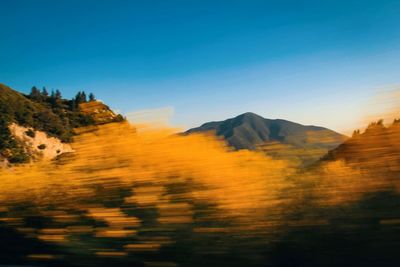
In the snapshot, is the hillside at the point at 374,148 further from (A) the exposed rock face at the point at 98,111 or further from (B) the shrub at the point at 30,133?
(B) the shrub at the point at 30,133

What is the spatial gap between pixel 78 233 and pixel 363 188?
2180 millimetres

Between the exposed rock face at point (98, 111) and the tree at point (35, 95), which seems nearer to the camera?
the exposed rock face at point (98, 111)

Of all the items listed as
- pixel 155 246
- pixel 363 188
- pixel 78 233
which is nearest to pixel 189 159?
pixel 155 246

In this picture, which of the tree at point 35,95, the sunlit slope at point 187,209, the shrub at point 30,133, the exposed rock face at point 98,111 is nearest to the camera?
the sunlit slope at point 187,209

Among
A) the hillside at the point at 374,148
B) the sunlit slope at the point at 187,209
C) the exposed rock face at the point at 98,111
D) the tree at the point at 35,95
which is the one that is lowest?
the sunlit slope at the point at 187,209

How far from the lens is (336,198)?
2998 millimetres

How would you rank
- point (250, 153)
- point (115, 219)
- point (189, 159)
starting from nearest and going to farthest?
point (115, 219)
point (189, 159)
point (250, 153)

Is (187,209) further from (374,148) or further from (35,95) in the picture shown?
(35,95)

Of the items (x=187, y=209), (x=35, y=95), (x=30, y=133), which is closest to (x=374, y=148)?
(x=187, y=209)

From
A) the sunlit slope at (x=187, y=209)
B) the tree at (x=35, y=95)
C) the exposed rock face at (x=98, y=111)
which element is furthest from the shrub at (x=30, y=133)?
the sunlit slope at (x=187, y=209)

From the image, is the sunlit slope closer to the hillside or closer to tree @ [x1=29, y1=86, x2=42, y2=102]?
the hillside

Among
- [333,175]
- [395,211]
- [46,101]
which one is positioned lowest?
[395,211]

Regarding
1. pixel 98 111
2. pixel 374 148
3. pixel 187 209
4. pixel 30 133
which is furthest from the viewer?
pixel 30 133

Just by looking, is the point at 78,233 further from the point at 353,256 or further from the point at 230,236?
the point at 353,256
